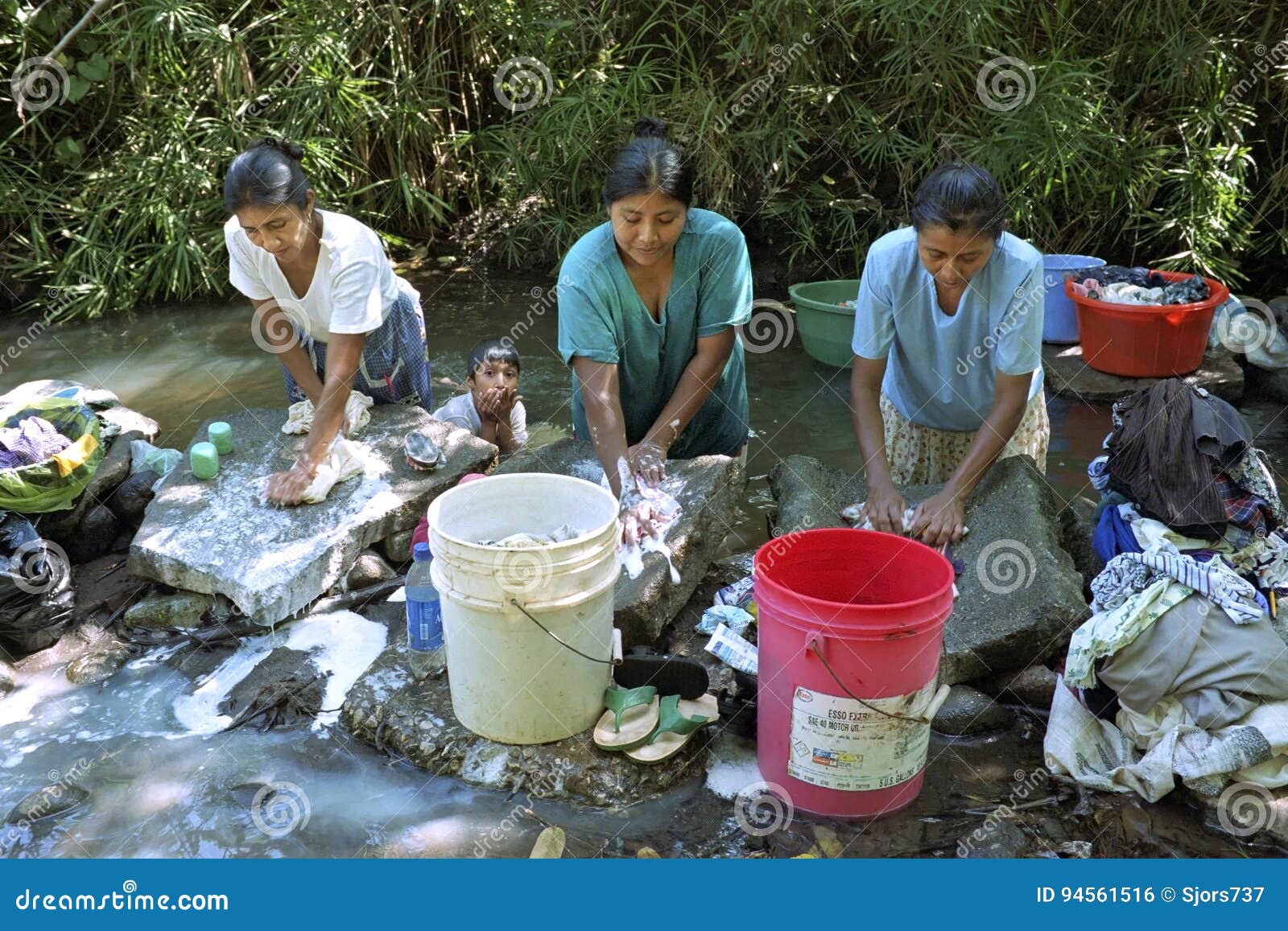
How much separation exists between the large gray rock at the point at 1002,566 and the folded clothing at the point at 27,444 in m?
2.49

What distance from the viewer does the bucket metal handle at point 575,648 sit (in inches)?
100

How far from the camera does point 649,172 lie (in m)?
3.06

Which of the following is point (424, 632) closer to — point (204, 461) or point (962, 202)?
point (204, 461)

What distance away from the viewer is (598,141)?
7.07 metres

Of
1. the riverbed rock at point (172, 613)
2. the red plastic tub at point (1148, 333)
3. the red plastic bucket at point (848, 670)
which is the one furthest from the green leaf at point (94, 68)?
the red plastic bucket at point (848, 670)

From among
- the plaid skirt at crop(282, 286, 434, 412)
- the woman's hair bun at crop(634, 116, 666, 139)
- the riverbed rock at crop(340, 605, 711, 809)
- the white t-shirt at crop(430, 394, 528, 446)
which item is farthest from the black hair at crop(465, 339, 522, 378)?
the riverbed rock at crop(340, 605, 711, 809)

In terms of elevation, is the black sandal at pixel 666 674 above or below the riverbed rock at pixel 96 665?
above

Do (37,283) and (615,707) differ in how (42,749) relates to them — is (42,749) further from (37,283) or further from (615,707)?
(37,283)

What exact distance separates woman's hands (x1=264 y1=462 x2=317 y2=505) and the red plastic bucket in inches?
69.9

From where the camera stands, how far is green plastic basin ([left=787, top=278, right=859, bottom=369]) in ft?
19.6

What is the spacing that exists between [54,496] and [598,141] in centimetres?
419

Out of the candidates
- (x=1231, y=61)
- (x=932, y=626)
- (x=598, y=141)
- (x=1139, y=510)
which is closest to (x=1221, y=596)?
(x=1139, y=510)

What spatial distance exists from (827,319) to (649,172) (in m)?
3.14

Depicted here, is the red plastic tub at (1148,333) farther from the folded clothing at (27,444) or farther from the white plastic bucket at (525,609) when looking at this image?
the folded clothing at (27,444)
